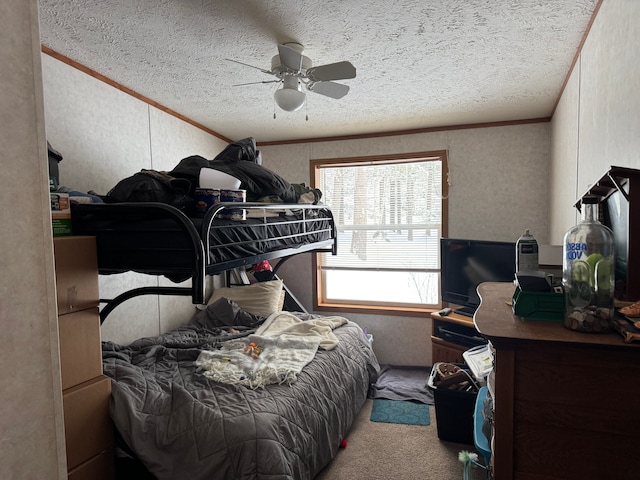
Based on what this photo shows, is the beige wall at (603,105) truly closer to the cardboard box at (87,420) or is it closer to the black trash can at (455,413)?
the black trash can at (455,413)

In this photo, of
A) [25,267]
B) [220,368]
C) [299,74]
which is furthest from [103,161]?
[25,267]

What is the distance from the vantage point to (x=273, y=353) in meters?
2.48

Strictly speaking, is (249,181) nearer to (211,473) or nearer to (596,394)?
(211,473)

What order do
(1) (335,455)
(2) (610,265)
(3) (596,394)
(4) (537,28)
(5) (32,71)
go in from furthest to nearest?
(1) (335,455) < (4) (537,28) < (2) (610,265) < (3) (596,394) < (5) (32,71)

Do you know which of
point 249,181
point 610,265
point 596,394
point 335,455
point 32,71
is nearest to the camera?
point 32,71

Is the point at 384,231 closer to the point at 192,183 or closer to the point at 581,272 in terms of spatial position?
the point at 192,183

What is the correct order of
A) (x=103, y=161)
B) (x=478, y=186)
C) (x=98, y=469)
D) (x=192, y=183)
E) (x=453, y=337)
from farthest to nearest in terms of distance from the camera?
(x=478, y=186), (x=453, y=337), (x=103, y=161), (x=192, y=183), (x=98, y=469)

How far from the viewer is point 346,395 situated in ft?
8.29

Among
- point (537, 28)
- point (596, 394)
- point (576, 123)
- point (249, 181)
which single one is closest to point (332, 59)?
point (249, 181)

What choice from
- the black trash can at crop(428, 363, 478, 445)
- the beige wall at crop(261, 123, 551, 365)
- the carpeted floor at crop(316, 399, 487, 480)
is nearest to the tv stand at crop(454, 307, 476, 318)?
the beige wall at crop(261, 123, 551, 365)

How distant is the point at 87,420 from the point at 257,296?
1.93 m

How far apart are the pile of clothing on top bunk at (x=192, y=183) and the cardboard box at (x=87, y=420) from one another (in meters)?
0.79

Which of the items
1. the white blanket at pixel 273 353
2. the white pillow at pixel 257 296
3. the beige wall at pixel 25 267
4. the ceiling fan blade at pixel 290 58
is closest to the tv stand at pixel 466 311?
the white blanket at pixel 273 353

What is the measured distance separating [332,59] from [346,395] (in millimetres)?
2076
